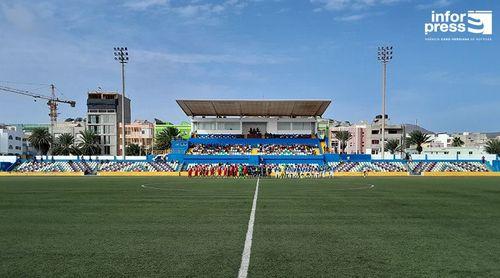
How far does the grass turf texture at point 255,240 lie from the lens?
6.72m

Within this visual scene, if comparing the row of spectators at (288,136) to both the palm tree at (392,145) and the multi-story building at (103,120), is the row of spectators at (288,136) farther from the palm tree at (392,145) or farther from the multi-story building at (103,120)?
the multi-story building at (103,120)

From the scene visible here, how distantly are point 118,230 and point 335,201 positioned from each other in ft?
32.1

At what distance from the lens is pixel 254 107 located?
2482 inches

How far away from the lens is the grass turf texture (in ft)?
22.0

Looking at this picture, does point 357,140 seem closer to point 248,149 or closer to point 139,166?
point 248,149

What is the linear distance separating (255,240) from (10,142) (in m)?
119

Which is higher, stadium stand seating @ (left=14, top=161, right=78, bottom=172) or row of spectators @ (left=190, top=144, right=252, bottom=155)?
row of spectators @ (left=190, top=144, right=252, bottom=155)

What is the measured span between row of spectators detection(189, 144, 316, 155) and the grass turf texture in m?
42.6

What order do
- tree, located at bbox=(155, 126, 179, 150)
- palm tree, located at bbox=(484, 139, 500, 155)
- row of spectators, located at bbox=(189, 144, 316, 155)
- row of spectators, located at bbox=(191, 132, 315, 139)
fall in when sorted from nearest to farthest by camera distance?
row of spectators, located at bbox=(189, 144, 316, 155) → row of spectators, located at bbox=(191, 132, 315, 139) → palm tree, located at bbox=(484, 139, 500, 155) → tree, located at bbox=(155, 126, 179, 150)

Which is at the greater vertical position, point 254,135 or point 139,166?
point 254,135

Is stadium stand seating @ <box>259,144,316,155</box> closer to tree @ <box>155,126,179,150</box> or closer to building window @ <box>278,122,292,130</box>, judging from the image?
building window @ <box>278,122,292,130</box>

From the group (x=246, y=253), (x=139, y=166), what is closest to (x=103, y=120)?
(x=139, y=166)

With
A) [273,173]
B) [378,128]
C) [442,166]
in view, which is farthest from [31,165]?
[378,128]

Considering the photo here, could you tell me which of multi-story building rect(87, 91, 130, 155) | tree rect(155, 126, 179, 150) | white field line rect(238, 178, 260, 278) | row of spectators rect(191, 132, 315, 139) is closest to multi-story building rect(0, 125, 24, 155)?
multi-story building rect(87, 91, 130, 155)
